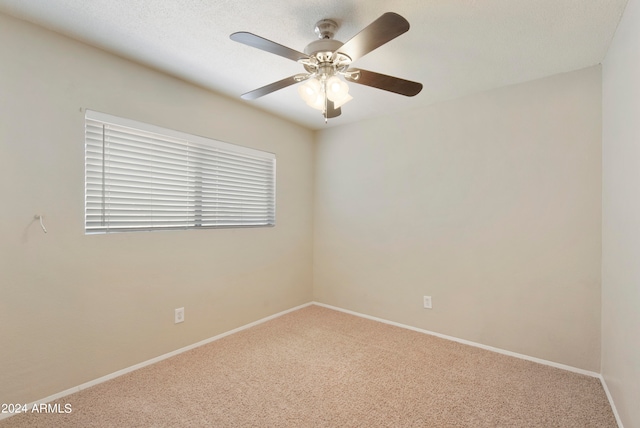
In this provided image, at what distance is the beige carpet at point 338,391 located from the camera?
169 centimetres

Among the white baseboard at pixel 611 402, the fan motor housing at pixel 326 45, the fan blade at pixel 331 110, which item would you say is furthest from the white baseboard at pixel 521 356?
the fan motor housing at pixel 326 45

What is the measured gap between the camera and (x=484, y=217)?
8.68 feet

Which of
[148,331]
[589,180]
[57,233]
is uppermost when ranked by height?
[589,180]

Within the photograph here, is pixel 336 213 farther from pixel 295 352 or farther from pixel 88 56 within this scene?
pixel 88 56

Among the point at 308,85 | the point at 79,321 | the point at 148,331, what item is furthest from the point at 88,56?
the point at 148,331

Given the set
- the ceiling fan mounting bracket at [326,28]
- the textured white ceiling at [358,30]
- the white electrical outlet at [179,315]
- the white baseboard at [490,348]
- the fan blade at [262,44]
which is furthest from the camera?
the white electrical outlet at [179,315]

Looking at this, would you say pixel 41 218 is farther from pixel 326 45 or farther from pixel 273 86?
pixel 326 45

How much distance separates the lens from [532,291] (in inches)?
94.6

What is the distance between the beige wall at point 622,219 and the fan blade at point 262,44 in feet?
5.56

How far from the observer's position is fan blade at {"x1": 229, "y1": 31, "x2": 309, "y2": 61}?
135 cm

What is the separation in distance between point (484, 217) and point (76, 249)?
10.6 ft

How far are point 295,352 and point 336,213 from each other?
174cm

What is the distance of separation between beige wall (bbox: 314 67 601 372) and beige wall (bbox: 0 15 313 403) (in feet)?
5.06

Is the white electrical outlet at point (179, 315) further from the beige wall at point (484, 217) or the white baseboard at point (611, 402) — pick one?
the white baseboard at point (611, 402)
